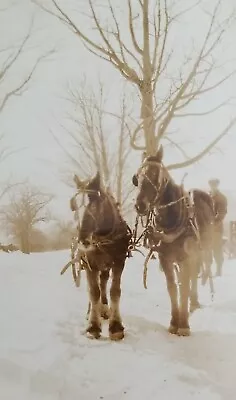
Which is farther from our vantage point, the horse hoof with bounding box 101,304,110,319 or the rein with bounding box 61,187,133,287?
the horse hoof with bounding box 101,304,110,319

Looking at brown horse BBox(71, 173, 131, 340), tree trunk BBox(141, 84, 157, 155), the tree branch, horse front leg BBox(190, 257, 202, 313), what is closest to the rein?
brown horse BBox(71, 173, 131, 340)

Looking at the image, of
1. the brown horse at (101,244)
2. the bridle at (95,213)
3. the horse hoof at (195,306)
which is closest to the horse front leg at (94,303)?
the brown horse at (101,244)

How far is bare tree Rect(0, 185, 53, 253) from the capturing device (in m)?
3.44

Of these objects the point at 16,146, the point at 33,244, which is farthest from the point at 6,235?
the point at 16,146

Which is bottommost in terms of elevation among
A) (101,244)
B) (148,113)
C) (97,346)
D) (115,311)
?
(97,346)

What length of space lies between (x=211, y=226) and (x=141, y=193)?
5.48 ft

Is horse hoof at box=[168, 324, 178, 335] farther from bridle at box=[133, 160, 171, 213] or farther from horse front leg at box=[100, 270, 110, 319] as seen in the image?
bridle at box=[133, 160, 171, 213]

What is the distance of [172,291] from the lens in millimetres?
3570

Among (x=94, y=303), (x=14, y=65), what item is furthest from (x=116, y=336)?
(x=14, y=65)

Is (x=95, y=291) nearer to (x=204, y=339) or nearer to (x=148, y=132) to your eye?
(x=204, y=339)

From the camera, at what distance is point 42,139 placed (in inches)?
147

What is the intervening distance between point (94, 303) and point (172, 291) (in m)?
0.65

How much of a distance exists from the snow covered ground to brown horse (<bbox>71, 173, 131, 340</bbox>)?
0.16 metres

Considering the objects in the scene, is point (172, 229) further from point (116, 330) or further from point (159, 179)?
point (116, 330)
